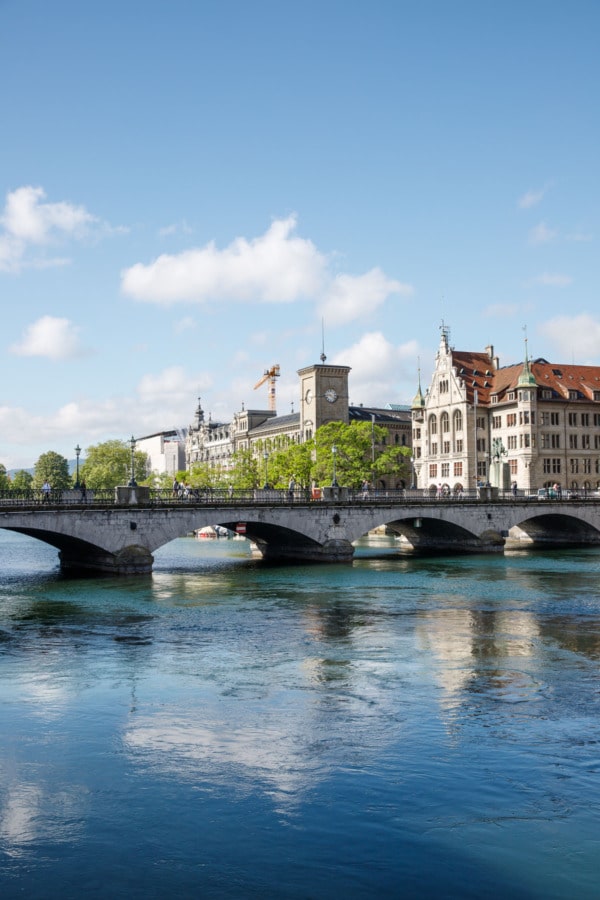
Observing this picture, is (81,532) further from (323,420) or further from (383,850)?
(323,420)

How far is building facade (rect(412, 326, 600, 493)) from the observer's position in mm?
118438

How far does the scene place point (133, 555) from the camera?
202 ft

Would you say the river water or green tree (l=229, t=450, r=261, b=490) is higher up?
green tree (l=229, t=450, r=261, b=490)

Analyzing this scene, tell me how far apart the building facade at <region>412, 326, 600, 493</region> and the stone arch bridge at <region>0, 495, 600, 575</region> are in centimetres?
2012

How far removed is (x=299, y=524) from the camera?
7088 cm

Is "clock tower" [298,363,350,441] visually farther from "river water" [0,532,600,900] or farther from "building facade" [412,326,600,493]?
"river water" [0,532,600,900]

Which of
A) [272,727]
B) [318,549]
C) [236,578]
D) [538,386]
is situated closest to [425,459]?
[538,386]

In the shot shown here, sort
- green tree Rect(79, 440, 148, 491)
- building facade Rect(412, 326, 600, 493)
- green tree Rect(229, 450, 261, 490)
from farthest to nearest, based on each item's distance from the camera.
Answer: green tree Rect(79, 440, 148, 491)
green tree Rect(229, 450, 261, 490)
building facade Rect(412, 326, 600, 493)

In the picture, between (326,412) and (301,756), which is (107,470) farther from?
(301,756)

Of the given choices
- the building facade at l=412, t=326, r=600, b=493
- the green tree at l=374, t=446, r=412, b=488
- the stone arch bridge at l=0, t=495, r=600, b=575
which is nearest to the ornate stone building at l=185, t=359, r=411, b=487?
the green tree at l=374, t=446, r=412, b=488

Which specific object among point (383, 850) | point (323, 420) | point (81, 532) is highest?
point (323, 420)

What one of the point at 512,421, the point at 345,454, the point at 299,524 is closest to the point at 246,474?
the point at 345,454

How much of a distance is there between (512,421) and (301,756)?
10447 centimetres

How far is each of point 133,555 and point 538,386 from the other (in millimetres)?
72598
